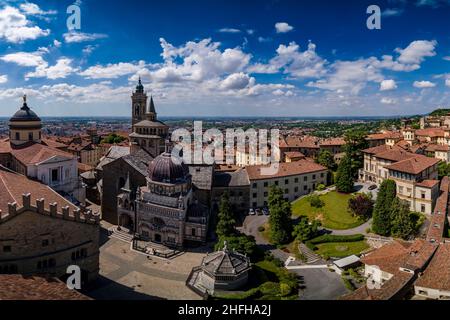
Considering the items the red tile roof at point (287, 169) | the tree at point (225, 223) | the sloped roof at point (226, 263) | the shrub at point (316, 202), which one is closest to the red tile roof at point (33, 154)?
the tree at point (225, 223)

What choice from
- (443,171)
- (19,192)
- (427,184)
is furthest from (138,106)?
(443,171)

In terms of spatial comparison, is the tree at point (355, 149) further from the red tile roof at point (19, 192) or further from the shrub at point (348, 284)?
the red tile roof at point (19, 192)

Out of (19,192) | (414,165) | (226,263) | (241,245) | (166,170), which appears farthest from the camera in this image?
(414,165)

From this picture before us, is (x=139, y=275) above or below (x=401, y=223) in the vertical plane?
below

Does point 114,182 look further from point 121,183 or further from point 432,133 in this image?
point 432,133

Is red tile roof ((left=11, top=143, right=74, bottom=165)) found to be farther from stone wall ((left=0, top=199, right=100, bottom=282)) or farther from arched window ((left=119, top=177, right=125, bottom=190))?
stone wall ((left=0, top=199, right=100, bottom=282))
